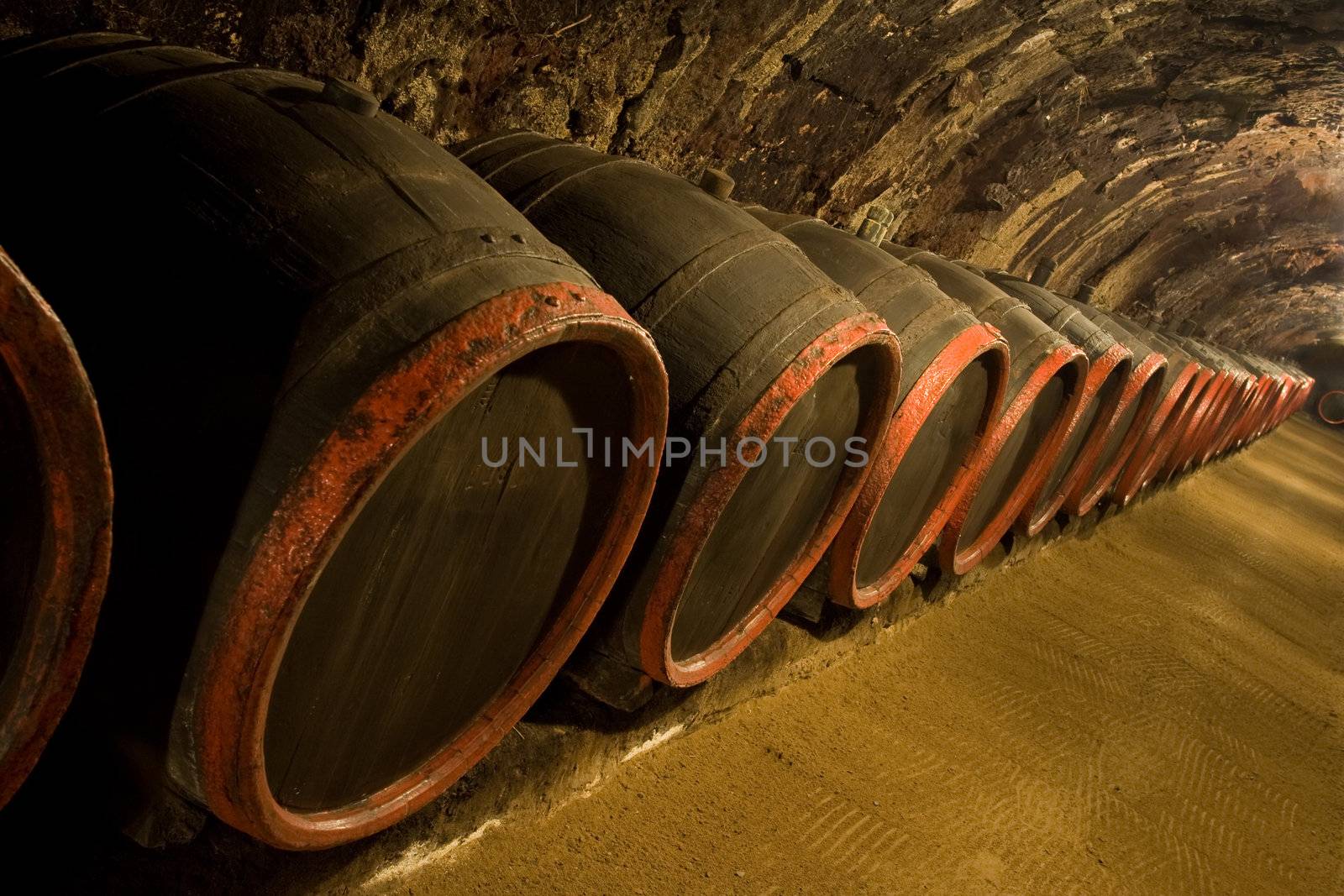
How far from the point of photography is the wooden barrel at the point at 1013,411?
8.76ft

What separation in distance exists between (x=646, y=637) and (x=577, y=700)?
1.32 feet

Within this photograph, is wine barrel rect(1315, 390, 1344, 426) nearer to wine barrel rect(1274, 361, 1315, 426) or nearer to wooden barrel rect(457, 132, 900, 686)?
wine barrel rect(1274, 361, 1315, 426)

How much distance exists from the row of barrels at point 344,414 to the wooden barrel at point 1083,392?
1.75 metres

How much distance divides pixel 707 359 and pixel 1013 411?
1491 mm

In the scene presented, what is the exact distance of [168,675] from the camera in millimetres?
1084

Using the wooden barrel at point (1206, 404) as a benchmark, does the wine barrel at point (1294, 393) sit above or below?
below

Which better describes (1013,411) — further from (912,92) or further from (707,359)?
(912,92)

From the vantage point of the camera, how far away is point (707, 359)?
61.0 inches

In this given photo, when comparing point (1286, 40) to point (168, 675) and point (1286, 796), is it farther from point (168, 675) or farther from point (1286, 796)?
point (168, 675)

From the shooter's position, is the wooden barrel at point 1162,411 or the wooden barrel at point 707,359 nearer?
the wooden barrel at point 707,359

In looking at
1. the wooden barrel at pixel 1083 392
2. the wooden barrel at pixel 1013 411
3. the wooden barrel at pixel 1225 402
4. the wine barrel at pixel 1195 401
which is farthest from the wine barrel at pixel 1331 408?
the wooden barrel at pixel 1013 411

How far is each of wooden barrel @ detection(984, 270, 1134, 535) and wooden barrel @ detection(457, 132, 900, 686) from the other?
163cm

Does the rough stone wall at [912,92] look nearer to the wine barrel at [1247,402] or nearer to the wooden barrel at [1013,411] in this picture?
the wooden barrel at [1013,411]

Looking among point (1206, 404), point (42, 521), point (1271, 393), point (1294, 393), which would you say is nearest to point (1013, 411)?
point (42, 521)
